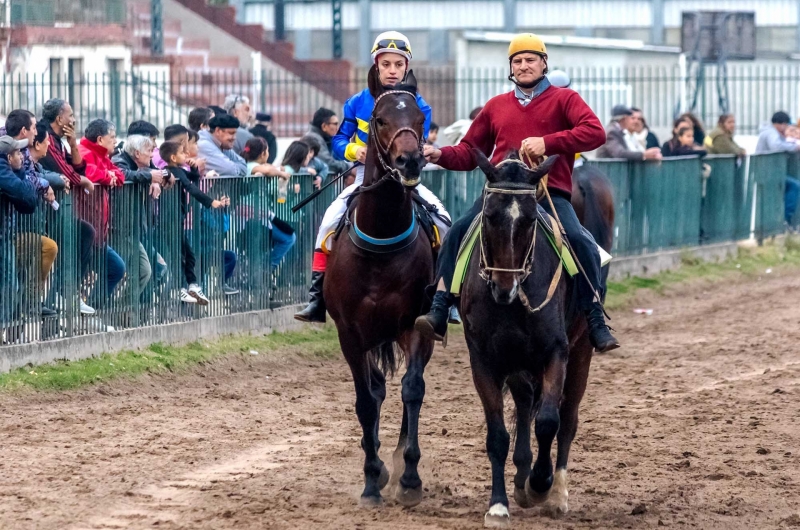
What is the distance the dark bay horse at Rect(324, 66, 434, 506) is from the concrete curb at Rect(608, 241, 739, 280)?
9.78m

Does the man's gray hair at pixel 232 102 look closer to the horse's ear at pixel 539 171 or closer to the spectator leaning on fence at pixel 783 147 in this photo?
the horse's ear at pixel 539 171

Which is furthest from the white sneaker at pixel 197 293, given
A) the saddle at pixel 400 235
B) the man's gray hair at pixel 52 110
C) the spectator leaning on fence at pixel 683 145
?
the spectator leaning on fence at pixel 683 145

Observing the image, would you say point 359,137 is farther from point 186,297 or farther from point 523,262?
point 186,297

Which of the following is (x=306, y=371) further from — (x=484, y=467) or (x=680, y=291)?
(x=680, y=291)

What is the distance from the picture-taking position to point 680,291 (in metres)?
18.2

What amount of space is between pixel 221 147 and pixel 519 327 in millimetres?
7261

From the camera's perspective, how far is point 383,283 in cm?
822

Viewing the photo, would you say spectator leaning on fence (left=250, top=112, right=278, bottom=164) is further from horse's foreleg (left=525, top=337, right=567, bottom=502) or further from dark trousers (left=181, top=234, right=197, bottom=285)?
horse's foreleg (left=525, top=337, right=567, bottom=502)

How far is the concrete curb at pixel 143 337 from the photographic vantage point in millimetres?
10969

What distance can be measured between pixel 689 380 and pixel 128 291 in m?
4.78

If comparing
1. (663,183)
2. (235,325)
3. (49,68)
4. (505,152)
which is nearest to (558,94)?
(505,152)

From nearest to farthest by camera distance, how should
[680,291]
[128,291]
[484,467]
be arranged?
[484,467], [128,291], [680,291]

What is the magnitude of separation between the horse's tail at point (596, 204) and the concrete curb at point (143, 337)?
A: 334cm

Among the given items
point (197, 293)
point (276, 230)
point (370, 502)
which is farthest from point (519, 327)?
point (276, 230)
